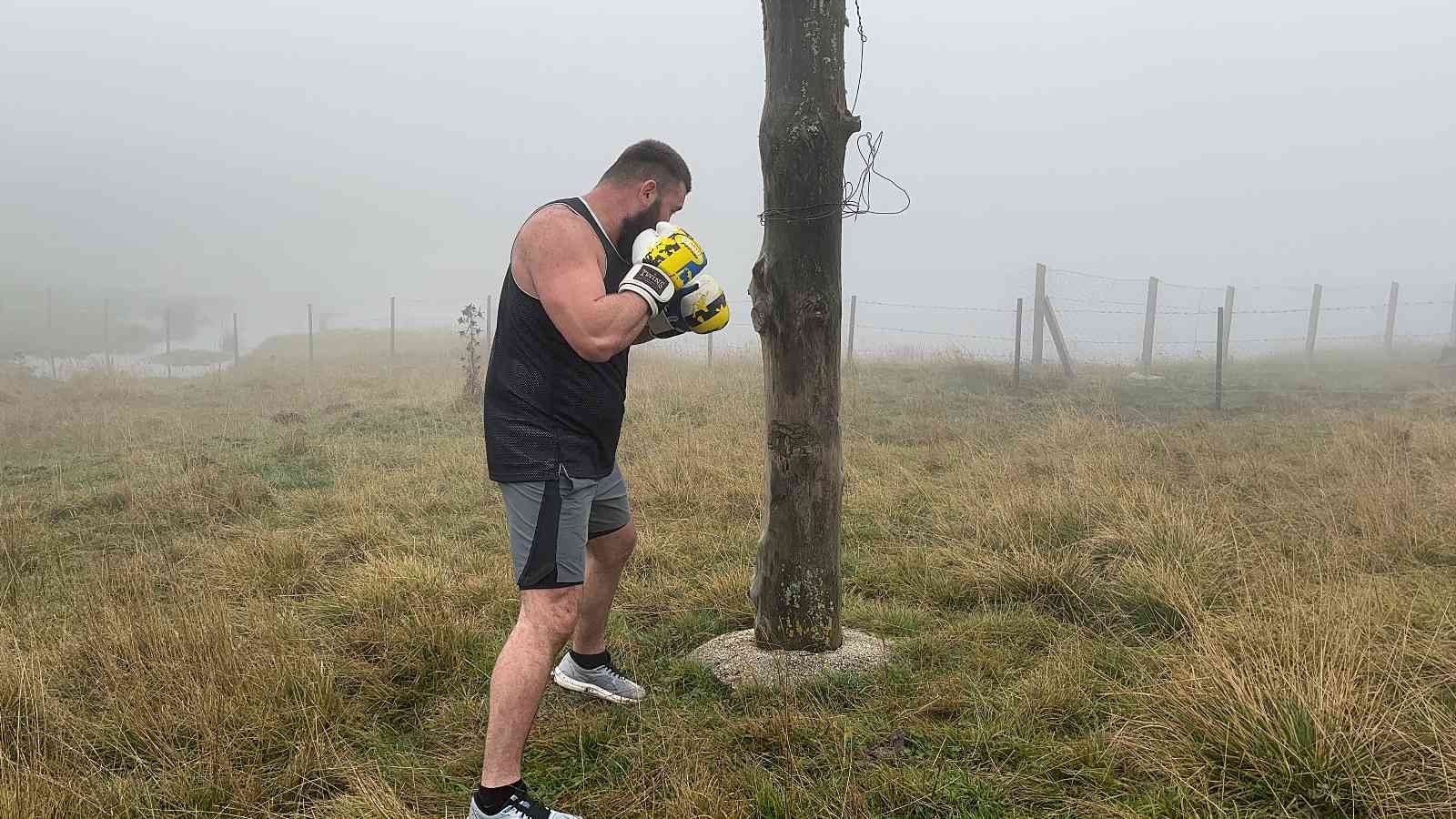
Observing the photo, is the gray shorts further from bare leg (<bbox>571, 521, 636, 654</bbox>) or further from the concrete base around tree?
the concrete base around tree

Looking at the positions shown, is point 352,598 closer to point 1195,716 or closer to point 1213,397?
point 1195,716

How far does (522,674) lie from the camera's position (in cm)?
241

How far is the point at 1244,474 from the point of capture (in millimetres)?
6328

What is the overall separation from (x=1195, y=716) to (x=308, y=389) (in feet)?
50.8

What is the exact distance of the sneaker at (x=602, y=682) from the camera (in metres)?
3.15

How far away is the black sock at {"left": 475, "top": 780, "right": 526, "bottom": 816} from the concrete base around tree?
113 cm

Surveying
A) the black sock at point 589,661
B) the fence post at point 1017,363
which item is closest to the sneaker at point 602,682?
the black sock at point 589,661

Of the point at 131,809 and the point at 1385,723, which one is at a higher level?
the point at 1385,723

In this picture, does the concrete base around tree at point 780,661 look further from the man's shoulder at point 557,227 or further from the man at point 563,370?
the man's shoulder at point 557,227

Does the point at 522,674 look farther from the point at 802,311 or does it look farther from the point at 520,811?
the point at 802,311

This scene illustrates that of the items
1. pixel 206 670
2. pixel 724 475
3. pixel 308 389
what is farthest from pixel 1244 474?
pixel 308 389

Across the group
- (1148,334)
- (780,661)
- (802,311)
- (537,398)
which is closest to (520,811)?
(537,398)

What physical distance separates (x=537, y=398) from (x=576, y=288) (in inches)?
15.2

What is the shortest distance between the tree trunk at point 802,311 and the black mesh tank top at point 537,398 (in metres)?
0.87
